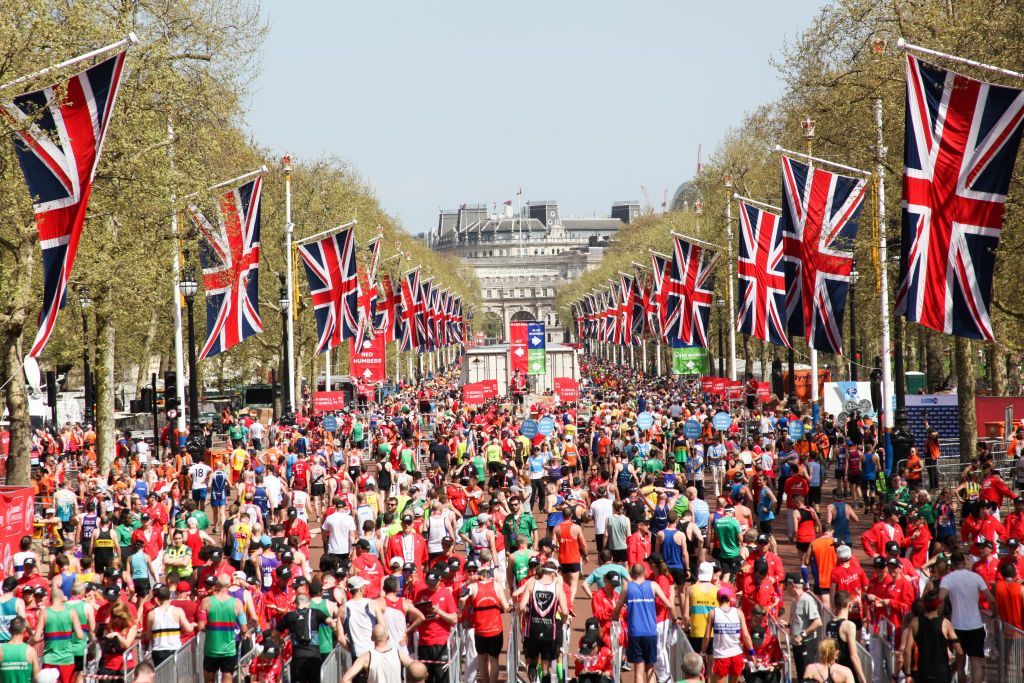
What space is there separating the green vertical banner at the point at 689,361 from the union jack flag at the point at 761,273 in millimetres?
15723

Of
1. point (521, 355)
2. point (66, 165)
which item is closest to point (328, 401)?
point (521, 355)

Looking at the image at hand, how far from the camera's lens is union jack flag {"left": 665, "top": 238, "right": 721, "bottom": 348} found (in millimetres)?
43000

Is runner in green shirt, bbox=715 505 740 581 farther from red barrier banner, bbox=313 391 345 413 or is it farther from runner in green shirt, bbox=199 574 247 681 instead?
red barrier banner, bbox=313 391 345 413

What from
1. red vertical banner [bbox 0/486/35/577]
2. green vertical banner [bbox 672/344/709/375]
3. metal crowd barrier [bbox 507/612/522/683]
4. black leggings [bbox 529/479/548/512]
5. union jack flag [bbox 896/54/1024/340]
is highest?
union jack flag [bbox 896/54/1024/340]

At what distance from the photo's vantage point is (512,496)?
1866cm

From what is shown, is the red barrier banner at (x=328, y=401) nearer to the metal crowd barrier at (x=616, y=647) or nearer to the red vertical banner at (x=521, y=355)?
the red vertical banner at (x=521, y=355)

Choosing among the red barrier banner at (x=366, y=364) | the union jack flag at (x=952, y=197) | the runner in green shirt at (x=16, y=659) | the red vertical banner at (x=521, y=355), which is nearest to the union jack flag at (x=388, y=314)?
the red vertical banner at (x=521, y=355)

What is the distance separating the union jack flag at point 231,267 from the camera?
29203mm

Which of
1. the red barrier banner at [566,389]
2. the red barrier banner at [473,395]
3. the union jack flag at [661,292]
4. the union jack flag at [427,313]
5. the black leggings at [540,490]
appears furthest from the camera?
the union jack flag at [427,313]

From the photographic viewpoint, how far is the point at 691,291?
4306cm

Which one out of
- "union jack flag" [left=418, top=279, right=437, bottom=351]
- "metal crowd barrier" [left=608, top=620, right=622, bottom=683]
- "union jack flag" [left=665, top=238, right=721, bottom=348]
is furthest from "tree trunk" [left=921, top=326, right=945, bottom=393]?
"metal crowd barrier" [left=608, top=620, right=622, bottom=683]

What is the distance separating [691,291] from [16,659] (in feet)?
110

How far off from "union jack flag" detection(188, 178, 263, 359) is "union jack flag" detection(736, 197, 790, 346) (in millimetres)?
10917

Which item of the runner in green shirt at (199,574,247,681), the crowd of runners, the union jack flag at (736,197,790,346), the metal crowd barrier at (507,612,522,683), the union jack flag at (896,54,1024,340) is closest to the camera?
the crowd of runners
